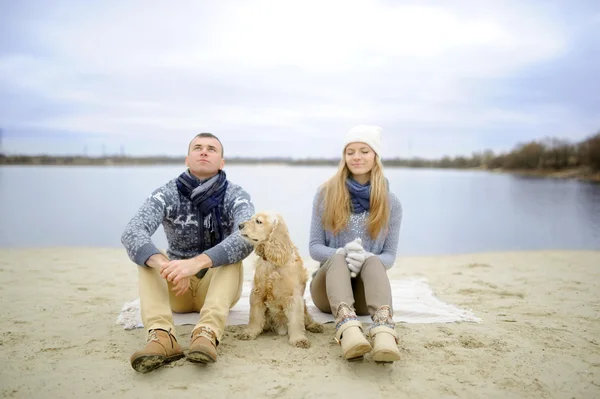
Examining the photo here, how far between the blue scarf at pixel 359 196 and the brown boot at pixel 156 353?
201 cm

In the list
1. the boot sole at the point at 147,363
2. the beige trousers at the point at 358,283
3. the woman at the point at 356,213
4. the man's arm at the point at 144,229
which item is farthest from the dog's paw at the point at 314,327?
the man's arm at the point at 144,229

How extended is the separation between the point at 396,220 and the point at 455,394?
173 cm

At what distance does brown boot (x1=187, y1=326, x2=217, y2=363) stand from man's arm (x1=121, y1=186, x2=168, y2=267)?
715mm

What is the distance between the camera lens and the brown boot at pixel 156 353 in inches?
121

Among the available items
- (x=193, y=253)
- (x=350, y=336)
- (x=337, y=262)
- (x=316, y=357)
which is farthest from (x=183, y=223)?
(x=350, y=336)

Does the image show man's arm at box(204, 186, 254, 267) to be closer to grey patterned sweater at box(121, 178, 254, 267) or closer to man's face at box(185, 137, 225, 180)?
grey patterned sweater at box(121, 178, 254, 267)

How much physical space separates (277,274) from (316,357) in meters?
0.73

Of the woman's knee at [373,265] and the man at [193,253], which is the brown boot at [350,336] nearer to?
the woman's knee at [373,265]

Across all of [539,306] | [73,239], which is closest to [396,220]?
[539,306]

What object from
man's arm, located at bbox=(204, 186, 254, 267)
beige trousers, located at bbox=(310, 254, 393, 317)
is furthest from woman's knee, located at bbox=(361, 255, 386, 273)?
man's arm, located at bbox=(204, 186, 254, 267)

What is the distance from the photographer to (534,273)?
701cm

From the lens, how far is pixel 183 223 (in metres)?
4.12

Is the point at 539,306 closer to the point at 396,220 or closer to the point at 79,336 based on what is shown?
the point at 396,220

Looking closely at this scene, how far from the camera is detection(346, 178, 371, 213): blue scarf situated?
13.8 feet
